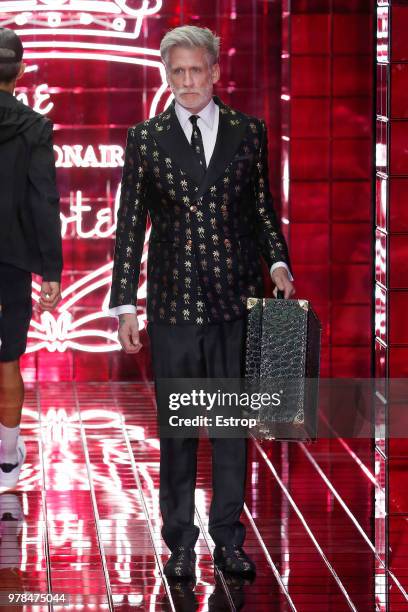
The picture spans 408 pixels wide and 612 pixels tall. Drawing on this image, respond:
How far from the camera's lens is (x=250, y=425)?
4715mm

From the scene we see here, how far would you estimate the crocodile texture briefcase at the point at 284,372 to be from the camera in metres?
4.63

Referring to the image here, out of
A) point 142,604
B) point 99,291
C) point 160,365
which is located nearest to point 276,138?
point 99,291

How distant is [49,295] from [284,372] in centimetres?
152

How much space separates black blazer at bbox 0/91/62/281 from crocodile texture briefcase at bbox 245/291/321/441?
1.45 metres

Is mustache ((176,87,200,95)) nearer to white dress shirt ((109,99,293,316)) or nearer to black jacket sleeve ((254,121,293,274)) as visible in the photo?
white dress shirt ((109,99,293,316))

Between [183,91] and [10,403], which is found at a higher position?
[183,91]

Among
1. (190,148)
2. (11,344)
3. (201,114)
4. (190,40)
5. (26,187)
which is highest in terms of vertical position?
(190,40)

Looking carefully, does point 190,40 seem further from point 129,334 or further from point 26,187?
point 26,187

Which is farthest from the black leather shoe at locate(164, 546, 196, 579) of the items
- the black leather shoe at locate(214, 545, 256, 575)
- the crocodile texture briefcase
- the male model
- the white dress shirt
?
the white dress shirt

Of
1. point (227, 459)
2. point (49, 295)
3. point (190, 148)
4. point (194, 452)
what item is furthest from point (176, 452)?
point (49, 295)

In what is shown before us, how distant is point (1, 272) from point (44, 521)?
3.54 feet

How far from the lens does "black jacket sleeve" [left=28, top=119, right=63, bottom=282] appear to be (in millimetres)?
5855

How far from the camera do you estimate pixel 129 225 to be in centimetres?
491

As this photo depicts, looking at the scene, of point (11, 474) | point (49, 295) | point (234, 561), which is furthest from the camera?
point (11, 474)
